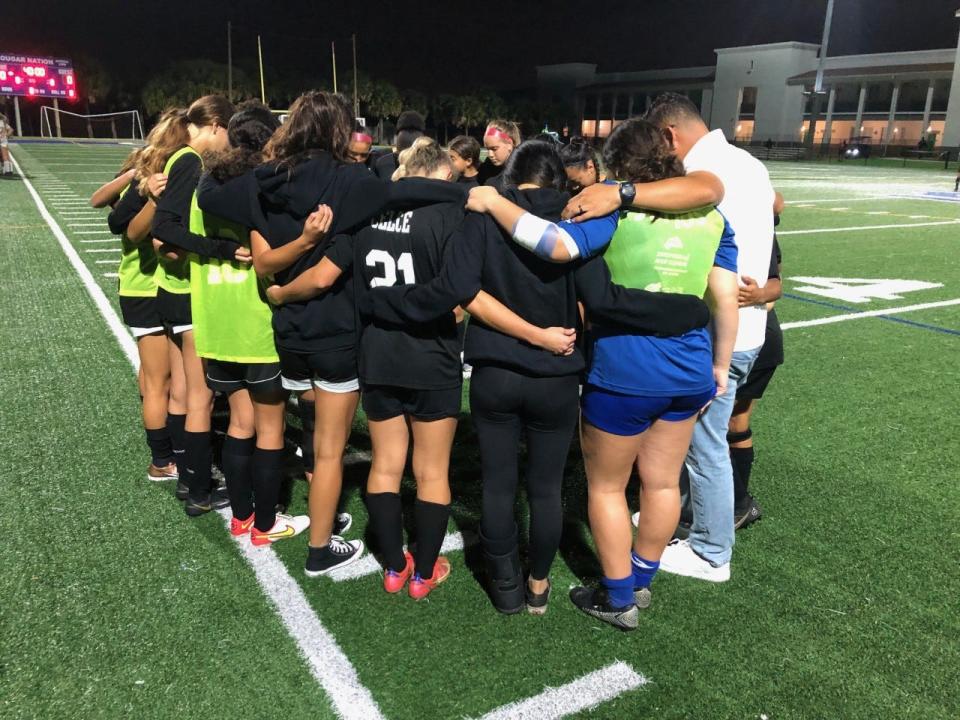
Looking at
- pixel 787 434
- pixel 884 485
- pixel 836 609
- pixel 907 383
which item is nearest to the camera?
pixel 836 609

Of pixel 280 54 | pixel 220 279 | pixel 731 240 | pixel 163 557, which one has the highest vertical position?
pixel 280 54

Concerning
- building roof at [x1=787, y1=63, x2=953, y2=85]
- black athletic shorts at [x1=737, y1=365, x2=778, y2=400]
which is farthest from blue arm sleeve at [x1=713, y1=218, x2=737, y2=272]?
building roof at [x1=787, y1=63, x2=953, y2=85]

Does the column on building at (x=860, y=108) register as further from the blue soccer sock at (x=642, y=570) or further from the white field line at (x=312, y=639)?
the white field line at (x=312, y=639)

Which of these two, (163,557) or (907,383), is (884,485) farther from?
(163,557)

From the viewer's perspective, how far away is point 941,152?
54.9 metres

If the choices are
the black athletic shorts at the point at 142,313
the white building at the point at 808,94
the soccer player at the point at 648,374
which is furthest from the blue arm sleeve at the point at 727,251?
the white building at the point at 808,94

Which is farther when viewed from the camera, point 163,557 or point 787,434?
point 787,434

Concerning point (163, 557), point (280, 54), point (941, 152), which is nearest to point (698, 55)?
point (941, 152)

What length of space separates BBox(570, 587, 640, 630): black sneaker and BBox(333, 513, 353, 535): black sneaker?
119 centimetres

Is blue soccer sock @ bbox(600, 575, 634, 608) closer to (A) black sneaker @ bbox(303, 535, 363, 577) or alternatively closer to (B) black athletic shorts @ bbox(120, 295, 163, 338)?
(A) black sneaker @ bbox(303, 535, 363, 577)

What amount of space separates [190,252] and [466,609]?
1871mm

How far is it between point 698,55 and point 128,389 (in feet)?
345

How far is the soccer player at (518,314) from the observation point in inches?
94.2

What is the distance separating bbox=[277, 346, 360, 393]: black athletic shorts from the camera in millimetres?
2773
